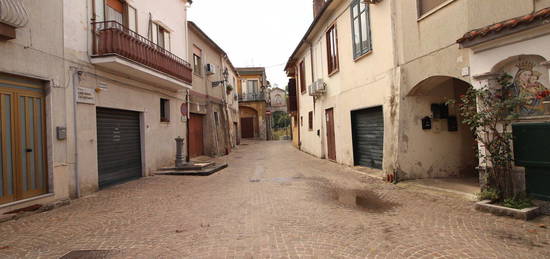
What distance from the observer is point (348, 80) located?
36.0ft

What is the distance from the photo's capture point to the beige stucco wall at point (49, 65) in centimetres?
569

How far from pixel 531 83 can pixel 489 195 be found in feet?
6.81

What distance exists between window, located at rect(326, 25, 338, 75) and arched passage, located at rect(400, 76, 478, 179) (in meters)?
4.87

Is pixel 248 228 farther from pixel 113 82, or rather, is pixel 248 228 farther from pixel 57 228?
pixel 113 82

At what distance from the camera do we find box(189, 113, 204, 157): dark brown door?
584 inches

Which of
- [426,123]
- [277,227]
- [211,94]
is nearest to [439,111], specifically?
[426,123]

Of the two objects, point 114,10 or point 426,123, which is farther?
point 114,10

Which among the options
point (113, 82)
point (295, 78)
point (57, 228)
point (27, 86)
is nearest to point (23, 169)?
point (27, 86)

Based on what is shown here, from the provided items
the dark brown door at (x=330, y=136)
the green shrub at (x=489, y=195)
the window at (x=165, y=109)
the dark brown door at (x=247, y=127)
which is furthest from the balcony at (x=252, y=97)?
the green shrub at (x=489, y=195)

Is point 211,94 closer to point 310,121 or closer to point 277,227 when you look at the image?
point 310,121

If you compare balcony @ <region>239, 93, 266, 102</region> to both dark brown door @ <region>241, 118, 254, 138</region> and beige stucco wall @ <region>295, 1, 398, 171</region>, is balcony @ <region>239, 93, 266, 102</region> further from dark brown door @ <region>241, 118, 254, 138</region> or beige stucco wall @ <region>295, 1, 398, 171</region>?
beige stucco wall @ <region>295, 1, 398, 171</region>

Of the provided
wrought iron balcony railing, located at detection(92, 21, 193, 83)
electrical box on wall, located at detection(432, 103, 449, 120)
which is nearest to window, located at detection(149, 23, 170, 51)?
wrought iron balcony railing, located at detection(92, 21, 193, 83)

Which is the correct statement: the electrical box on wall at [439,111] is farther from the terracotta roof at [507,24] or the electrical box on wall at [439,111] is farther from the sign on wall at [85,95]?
the sign on wall at [85,95]

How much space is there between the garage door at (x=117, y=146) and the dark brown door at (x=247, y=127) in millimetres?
26656
